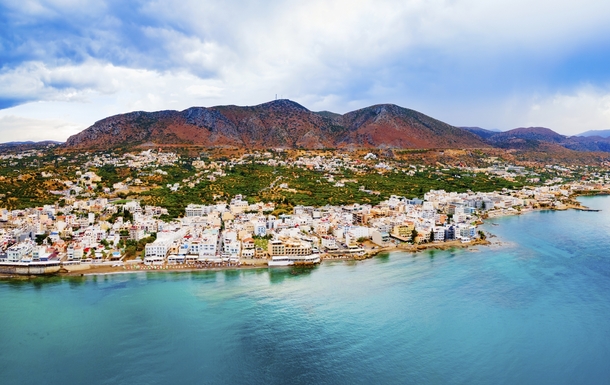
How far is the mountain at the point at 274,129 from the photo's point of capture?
6631 cm

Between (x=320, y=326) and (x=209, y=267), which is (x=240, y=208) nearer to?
(x=209, y=267)

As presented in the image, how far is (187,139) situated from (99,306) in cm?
5539

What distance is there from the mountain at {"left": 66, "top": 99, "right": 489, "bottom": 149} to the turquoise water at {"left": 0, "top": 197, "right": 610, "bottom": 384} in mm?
51572

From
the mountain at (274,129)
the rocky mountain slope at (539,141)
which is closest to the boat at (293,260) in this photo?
the mountain at (274,129)

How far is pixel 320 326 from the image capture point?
12141 mm

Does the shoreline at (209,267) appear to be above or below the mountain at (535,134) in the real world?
below

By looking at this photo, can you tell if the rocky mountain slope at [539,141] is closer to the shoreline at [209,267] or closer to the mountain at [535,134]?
the mountain at [535,134]

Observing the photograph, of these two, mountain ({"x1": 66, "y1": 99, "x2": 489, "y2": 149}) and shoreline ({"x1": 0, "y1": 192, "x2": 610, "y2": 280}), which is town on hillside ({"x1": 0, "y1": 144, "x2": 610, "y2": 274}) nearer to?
shoreline ({"x1": 0, "y1": 192, "x2": 610, "y2": 280})

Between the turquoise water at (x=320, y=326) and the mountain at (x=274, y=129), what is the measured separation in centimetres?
5157

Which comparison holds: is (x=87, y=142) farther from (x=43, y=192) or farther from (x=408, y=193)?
(x=408, y=193)

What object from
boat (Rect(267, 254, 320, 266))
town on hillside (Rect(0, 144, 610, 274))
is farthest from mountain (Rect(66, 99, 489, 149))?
boat (Rect(267, 254, 320, 266))

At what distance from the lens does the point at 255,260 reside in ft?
59.5

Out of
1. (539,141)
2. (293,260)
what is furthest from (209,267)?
(539,141)

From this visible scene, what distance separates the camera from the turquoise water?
10.1 m
